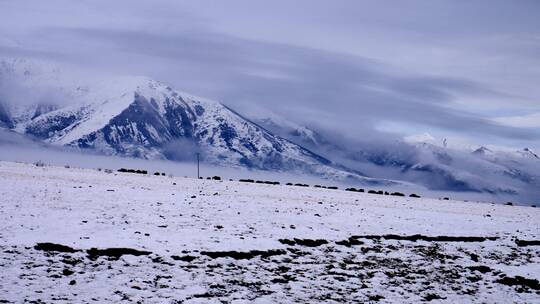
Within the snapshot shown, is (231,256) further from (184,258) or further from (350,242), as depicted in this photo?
(350,242)

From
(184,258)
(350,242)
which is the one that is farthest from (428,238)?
(184,258)

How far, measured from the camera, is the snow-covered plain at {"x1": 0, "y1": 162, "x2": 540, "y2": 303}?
1800 centimetres

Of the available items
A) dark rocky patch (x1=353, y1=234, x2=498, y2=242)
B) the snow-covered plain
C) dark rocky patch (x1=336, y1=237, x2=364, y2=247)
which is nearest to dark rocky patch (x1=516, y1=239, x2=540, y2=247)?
the snow-covered plain

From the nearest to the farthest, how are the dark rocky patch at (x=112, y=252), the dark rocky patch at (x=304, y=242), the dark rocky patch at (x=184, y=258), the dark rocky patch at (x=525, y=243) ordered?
1. the dark rocky patch at (x=112, y=252)
2. the dark rocky patch at (x=184, y=258)
3. the dark rocky patch at (x=304, y=242)
4. the dark rocky patch at (x=525, y=243)

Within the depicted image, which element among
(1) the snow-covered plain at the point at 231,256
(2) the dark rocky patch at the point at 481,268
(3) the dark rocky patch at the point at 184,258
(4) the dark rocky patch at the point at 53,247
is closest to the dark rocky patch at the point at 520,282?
(1) the snow-covered plain at the point at 231,256

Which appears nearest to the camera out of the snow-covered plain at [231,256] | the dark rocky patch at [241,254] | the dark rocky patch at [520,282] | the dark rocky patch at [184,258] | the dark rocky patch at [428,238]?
the snow-covered plain at [231,256]

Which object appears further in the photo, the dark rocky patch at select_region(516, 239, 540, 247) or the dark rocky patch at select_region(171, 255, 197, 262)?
the dark rocky patch at select_region(516, 239, 540, 247)

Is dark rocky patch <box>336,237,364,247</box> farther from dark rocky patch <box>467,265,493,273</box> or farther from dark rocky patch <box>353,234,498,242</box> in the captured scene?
dark rocky patch <box>467,265,493,273</box>

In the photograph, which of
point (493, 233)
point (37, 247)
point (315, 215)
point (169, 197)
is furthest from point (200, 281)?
point (493, 233)

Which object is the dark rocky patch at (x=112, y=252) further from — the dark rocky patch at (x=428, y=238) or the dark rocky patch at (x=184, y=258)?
the dark rocky patch at (x=428, y=238)

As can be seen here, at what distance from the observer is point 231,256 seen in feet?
76.1

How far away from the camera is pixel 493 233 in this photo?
3903 centimetres

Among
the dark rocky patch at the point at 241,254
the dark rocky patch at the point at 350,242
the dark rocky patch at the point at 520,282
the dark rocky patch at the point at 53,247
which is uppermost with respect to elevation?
the dark rocky patch at the point at 53,247

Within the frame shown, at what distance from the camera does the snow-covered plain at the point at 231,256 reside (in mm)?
18000
